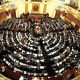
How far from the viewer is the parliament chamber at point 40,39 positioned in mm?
29359

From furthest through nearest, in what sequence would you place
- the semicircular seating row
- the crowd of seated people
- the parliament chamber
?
1. the crowd of seated people
2. the semicircular seating row
3. the parliament chamber

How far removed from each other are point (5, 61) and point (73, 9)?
1854 centimetres

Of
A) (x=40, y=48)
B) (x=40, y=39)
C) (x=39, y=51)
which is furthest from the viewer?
(x=40, y=39)

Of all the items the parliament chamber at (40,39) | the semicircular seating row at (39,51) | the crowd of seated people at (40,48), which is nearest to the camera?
the parliament chamber at (40,39)

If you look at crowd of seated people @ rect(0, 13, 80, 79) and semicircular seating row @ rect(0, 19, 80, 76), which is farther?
crowd of seated people @ rect(0, 13, 80, 79)

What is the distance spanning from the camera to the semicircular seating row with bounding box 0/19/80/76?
30.0 metres

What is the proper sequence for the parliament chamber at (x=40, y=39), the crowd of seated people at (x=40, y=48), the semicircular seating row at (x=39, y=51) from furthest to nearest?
the crowd of seated people at (x=40, y=48) < the semicircular seating row at (x=39, y=51) < the parliament chamber at (x=40, y=39)

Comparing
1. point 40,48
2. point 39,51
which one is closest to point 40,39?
point 40,48

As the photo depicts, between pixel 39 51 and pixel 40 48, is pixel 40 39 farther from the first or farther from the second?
pixel 39 51

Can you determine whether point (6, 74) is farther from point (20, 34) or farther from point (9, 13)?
point (9, 13)

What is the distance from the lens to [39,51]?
112 ft

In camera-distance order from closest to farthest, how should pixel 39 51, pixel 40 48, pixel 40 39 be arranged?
pixel 39 51, pixel 40 48, pixel 40 39

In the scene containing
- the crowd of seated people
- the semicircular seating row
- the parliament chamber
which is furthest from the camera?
the crowd of seated people

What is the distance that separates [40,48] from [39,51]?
927 mm
